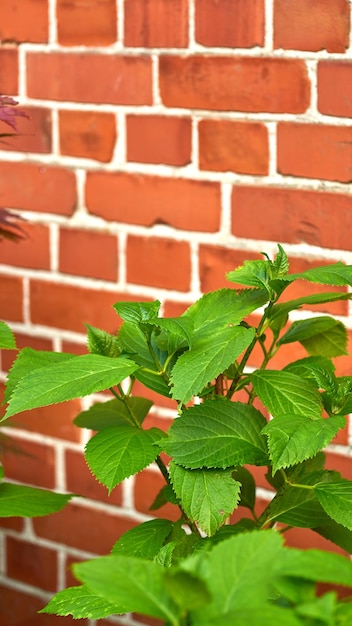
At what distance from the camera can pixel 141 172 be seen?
1.51m

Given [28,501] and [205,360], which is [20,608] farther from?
[205,360]

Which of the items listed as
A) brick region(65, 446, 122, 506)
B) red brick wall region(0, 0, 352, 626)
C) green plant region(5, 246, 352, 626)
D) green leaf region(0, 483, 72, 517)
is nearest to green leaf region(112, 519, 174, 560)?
green plant region(5, 246, 352, 626)

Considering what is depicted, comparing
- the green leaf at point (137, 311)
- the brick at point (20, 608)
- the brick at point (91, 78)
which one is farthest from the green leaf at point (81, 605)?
the brick at point (20, 608)

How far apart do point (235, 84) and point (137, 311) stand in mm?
638

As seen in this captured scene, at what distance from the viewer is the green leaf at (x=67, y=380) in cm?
77

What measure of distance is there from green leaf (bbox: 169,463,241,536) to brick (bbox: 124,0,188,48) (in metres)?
0.82

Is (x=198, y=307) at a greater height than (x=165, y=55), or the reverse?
(x=165, y=55)

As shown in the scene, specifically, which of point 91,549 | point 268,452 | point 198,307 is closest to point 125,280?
point 91,549

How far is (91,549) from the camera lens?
1.67m

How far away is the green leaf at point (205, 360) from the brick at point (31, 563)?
1.03 meters

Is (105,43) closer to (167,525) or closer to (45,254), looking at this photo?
(45,254)

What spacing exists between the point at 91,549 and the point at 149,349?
907 mm

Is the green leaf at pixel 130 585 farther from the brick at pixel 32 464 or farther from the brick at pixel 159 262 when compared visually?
A: the brick at pixel 32 464

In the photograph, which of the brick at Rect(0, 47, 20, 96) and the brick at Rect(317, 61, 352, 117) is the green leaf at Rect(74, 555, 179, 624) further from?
the brick at Rect(0, 47, 20, 96)
